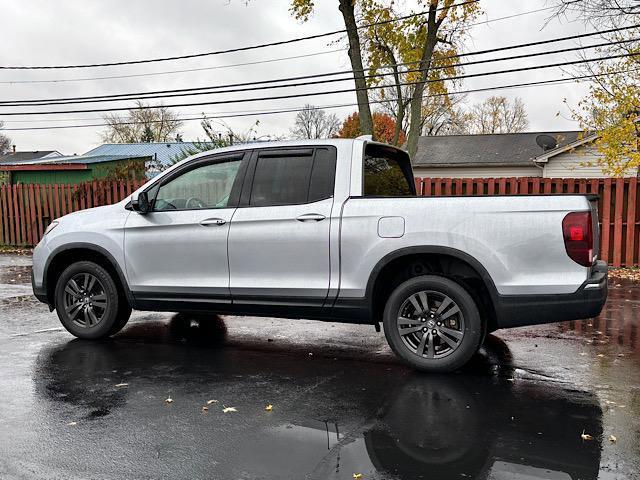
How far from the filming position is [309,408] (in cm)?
451

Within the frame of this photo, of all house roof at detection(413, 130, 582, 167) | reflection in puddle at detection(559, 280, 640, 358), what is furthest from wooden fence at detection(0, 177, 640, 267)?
house roof at detection(413, 130, 582, 167)

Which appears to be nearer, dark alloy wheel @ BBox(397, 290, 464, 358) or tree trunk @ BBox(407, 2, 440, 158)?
dark alloy wheel @ BBox(397, 290, 464, 358)

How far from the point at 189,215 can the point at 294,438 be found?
294 cm

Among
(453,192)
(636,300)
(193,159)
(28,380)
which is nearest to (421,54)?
(453,192)

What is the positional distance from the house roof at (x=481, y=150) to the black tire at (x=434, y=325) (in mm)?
31179

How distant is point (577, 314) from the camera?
497cm

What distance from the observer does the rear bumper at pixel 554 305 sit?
492 cm

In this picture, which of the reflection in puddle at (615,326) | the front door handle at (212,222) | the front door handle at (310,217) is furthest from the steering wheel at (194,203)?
the reflection in puddle at (615,326)

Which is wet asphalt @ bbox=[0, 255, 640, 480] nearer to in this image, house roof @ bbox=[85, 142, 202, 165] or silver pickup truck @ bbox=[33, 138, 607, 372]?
silver pickup truck @ bbox=[33, 138, 607, 372]

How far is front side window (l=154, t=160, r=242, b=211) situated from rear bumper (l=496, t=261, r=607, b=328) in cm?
282

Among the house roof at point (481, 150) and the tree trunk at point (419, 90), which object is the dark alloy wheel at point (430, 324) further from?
the house roof at point (481, 150)

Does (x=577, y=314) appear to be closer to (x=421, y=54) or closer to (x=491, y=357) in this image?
(x=491, y=357)

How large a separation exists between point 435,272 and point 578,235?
4.01 ft

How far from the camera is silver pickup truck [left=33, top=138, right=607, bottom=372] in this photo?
5016 millimetres
